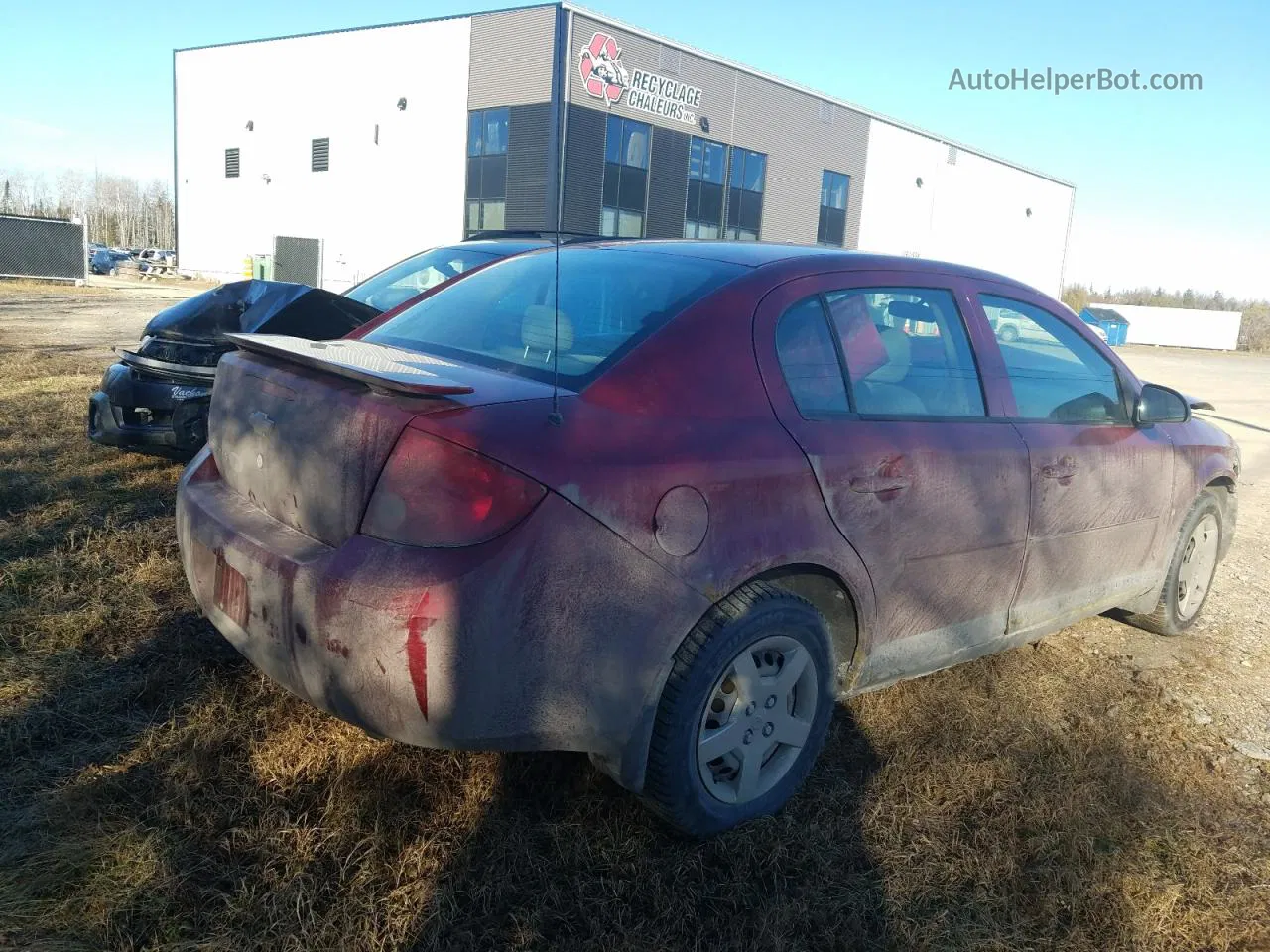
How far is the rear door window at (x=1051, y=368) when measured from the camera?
11.3 ft

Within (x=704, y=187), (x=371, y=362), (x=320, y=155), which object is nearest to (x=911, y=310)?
(x=371, y=362)

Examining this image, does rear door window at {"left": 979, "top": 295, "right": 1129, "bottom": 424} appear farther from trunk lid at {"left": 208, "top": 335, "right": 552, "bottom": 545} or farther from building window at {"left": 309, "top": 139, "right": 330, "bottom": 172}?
building window at {"left": 309, "top": 139, "right": 330, "bottom": 172}

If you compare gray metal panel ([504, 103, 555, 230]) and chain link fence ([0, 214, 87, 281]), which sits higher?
gray metal panel ([504, 103, 555, 230])

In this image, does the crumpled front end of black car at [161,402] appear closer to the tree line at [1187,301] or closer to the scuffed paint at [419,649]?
the scuffed paint at [419,649]

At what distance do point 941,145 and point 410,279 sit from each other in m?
43.0

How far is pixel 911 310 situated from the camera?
3.20 m

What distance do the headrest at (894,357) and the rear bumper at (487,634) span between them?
1.06 meters

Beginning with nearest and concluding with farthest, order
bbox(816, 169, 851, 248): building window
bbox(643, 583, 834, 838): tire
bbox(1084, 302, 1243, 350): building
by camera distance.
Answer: bbox(643, 583, 834, 838): tire, bbox(816, 169, 851, 248): building window, bbox(1084, 302, 1243, 350): building

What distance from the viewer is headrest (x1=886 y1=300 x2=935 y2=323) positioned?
313 centimetres

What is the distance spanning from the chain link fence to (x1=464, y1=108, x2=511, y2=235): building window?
12.1m

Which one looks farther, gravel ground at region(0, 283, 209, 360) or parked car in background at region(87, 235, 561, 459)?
gravel ground at region(0, 283, 209, 360)

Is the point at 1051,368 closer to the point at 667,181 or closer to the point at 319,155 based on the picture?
the point at 667,181

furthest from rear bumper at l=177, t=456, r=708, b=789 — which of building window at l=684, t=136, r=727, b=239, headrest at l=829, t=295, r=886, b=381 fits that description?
building window at l=684, t=136, r=727, b=239

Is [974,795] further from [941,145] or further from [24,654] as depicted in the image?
[941,145]
